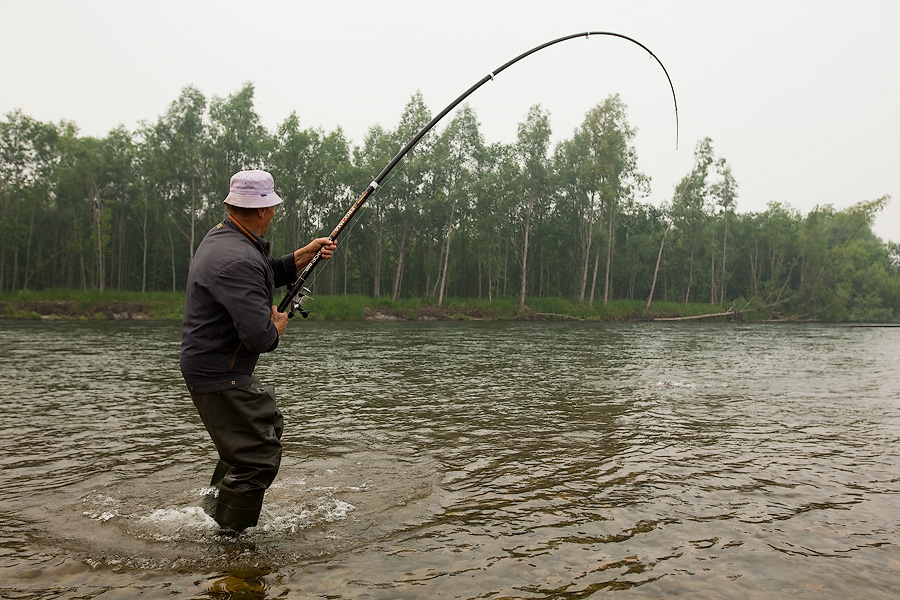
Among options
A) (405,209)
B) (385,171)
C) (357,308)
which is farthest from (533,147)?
(385,171)

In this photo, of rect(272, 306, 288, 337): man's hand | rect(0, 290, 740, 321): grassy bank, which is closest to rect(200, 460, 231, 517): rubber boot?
rect(272, 306, 288, 337): man's hand

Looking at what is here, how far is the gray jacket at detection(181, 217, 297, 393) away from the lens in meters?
4.21

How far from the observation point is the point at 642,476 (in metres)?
6.35

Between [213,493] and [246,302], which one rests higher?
[246,302]

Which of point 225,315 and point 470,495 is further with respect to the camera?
point 470,495

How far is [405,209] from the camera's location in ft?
190

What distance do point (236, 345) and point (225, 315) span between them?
8.6 inches

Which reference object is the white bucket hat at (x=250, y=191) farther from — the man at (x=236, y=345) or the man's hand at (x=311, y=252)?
the man's hand at (x=311, y=252)

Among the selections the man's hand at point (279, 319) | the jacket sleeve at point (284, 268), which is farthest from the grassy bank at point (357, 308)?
the man's hand at point (279, 319)

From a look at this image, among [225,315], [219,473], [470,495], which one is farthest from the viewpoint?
[470,495]

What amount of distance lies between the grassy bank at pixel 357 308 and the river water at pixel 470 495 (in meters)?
31.7

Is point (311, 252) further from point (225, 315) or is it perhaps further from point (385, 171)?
point (385, 171)

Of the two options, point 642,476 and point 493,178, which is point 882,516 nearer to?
point 642,476

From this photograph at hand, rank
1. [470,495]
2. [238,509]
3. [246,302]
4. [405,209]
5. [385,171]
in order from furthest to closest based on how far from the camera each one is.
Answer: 1. [405,209]
2. [385,171]
3. [470,495]
4. [238,509]
5. [246,302]
